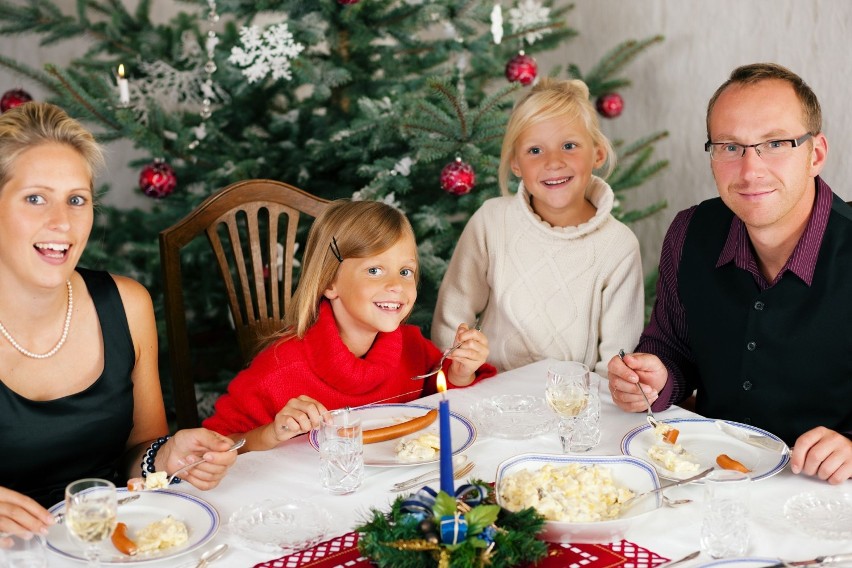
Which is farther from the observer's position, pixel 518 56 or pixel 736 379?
pixel 518 56

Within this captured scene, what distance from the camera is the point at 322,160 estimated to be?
3.42m

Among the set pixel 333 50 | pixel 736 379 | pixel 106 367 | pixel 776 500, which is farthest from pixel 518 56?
pixel 776 500

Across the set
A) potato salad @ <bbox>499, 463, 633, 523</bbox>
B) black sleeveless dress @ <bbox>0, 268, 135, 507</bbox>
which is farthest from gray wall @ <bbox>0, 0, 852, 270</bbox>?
black sleeveless dress @ <bbox>0, 268, 135, 507</bbox>

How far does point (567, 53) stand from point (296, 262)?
5.67 feet

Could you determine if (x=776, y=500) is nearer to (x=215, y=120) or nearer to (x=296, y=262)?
(x=296, y=262)

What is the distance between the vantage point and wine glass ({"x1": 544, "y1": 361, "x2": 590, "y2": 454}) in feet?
5.48

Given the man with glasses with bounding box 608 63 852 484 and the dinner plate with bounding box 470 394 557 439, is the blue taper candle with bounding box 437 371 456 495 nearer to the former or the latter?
the dinner plate with bounding box 470 394 557 439

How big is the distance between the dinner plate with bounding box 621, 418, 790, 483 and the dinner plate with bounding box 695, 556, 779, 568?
28 centimetres

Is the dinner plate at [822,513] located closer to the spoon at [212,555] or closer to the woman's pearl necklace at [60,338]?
the spoon at [212,555]

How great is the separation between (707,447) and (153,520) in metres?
0.99

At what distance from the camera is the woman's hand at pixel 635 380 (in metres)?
1.84

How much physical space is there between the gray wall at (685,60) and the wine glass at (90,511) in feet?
8.78

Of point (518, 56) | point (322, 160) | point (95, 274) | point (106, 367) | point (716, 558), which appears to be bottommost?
point (716, 558)

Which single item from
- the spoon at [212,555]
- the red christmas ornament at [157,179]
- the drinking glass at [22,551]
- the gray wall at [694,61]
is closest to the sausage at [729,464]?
the spoon at [212,555]
